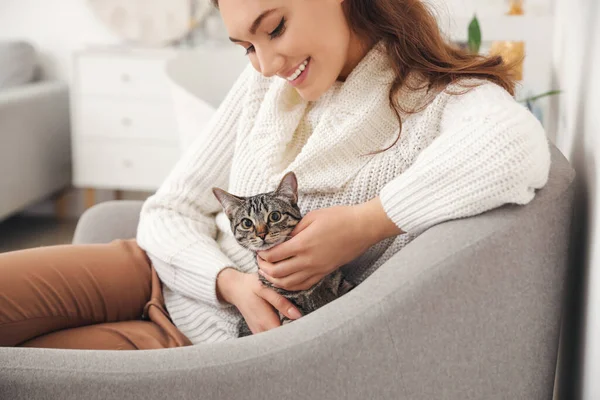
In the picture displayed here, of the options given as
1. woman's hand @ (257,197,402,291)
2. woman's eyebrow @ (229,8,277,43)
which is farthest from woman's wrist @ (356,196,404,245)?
woman's eyebrow @ (229,8,277,43)

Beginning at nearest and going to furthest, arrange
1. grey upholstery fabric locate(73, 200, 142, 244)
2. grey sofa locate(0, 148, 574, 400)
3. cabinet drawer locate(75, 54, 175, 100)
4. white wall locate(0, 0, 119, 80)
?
grey sofa locate(0, 148, 574, 400) → grey upholstery fabric locate(73, 200, 142, 244) → cabinet drawer locate(75, 54, 175, 100) → white wall locate(0, 0, 119, 80)

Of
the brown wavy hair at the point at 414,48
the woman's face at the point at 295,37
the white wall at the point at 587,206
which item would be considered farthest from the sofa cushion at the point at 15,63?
the white wall at the point at 587,206

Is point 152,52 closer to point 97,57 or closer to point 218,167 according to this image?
point 97,57

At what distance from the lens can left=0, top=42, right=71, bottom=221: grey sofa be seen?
3395 mm

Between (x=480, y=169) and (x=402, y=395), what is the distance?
301 millimetres

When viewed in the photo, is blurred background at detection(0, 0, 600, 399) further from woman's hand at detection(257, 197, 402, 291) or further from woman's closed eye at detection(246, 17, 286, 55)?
woman's hand at detection(257, 197, 402, 291)

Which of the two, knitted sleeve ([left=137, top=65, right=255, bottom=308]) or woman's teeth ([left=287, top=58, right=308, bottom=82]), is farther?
knitted sleeve ([left=137, top=65, right=255, bottom=308])

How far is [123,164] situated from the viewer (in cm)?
372

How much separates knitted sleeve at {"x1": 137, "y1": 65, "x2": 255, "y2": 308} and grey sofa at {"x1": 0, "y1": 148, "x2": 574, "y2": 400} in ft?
1.32

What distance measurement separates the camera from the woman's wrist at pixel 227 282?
1.23m

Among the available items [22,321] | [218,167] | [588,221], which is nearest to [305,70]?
[218,167]

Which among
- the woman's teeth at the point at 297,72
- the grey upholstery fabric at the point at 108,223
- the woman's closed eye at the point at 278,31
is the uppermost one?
the woman's closed eye at the point at 278,31

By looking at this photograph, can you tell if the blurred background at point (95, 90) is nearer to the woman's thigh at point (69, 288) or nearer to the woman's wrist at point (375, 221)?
the woman's thigh at point (69, 288)

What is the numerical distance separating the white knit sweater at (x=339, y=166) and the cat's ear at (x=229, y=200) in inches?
3.8
